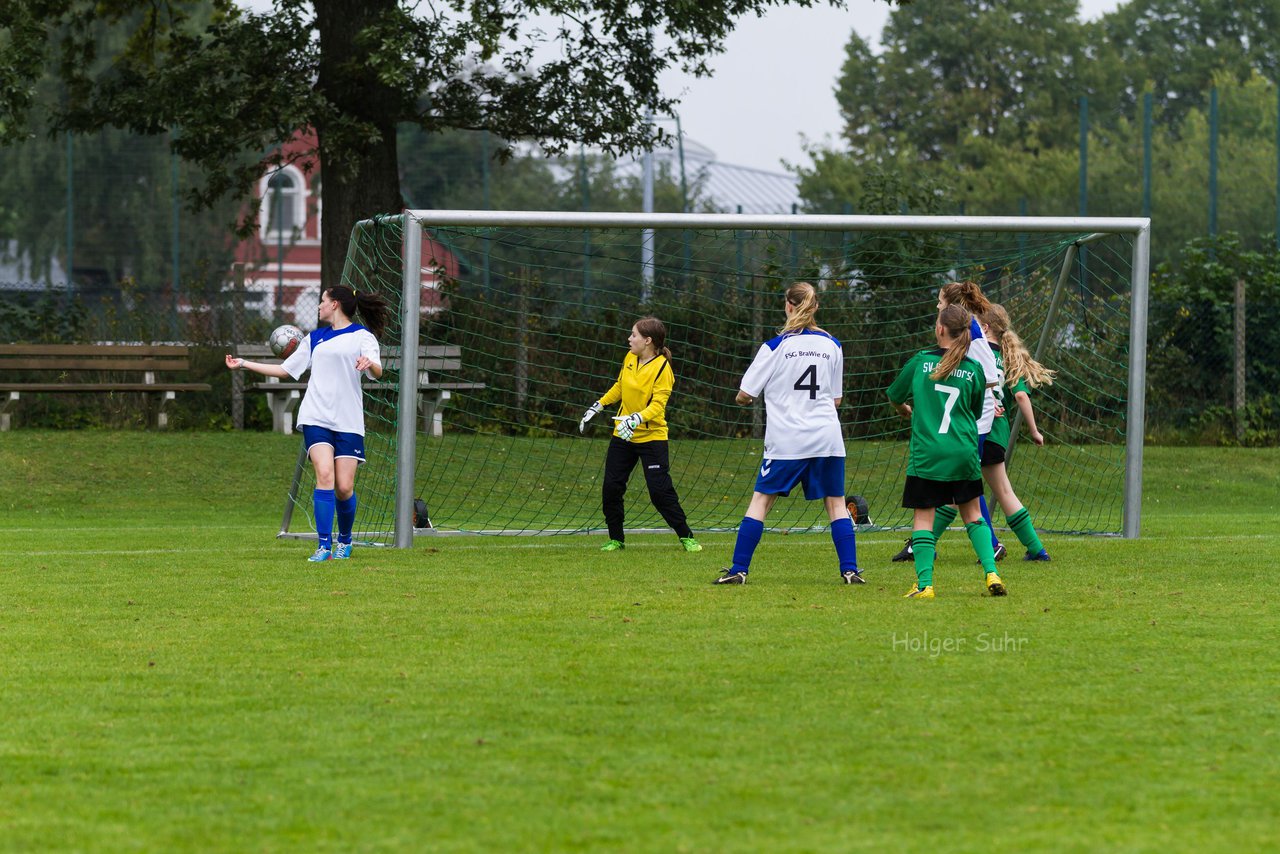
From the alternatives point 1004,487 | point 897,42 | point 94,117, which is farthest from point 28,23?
point 897,42

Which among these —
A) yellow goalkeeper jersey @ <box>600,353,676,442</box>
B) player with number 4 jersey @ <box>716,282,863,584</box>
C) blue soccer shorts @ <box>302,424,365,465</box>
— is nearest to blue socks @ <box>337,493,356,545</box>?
blue soccer shorts @ <box>302,424,365,465</box>

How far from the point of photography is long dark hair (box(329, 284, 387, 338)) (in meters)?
10.1

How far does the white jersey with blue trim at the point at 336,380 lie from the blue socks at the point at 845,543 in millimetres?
3013

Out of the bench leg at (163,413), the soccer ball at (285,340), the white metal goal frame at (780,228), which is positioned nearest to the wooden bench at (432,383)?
the white metal goal frame at (780,228)

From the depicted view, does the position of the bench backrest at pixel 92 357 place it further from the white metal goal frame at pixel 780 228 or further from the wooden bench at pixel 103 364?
the white metal goal frame at pixel 780 228

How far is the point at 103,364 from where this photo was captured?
1889 cm

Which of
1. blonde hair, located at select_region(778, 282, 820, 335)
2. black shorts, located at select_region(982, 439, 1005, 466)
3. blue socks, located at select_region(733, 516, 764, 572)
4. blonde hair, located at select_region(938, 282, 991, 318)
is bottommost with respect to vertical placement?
blue socks, located at select_region(733, 516, 764, 572)

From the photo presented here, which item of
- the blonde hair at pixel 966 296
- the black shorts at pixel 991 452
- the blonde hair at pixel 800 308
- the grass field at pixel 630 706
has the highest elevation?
the blonde hair at pixel 966 296

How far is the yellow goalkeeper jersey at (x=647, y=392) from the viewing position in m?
10.7

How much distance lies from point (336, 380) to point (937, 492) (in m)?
3.79

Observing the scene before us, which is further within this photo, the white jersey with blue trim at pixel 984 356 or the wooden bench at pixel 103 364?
the wooden bench at pixel 103 364

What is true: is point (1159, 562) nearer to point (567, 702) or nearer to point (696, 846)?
point (567, 702)

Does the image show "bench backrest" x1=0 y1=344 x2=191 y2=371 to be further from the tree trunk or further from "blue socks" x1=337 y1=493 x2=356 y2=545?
"blue socks" x1=337 y1=493 x2=356 y2=545

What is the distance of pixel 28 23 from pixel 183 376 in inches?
187
